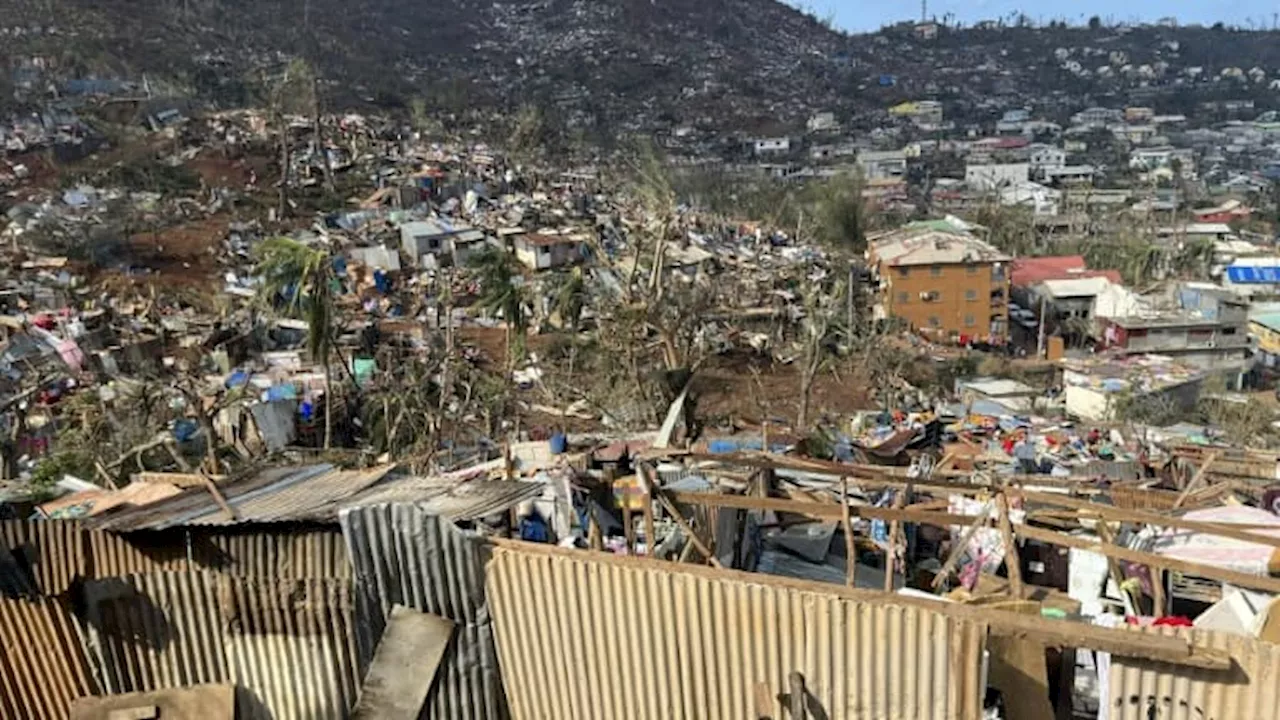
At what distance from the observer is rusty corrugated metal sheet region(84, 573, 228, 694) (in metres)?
3.60

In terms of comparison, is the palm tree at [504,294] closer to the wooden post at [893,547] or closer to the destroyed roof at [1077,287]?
the wooden post at [893,547]

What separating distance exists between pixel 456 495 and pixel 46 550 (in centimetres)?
162

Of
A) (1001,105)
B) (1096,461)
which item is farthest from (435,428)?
(1001,105)

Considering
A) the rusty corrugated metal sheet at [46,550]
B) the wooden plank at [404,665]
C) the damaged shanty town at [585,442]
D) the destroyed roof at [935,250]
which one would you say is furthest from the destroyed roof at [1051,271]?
the rusty corrugated metal sheet at [46,550]

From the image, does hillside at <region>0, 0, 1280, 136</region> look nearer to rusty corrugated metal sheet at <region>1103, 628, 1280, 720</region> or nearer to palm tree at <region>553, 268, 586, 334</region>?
palm tree at <region>553, 268, 586, 334</region>

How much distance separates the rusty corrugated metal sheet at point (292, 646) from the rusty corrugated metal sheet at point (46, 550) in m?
0.68

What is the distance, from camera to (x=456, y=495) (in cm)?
390

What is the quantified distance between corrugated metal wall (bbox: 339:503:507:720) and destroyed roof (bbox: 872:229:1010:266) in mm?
26476

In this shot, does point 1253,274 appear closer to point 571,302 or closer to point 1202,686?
point 571,302

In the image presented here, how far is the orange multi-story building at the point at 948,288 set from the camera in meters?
28.2

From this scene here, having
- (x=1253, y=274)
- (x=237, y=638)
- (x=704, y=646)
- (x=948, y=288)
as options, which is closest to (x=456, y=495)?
(x=237, y=638)

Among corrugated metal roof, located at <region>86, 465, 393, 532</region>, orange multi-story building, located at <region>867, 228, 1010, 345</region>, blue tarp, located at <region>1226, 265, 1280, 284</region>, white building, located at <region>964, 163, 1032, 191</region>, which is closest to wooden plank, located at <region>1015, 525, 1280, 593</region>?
corrugated metal roof, located at <region>86, 465, 393, 532</region>

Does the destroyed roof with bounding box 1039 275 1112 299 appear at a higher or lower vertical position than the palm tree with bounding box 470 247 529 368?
lower

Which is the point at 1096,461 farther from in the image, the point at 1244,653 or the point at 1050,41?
the point at 1050,41
